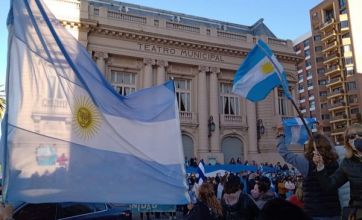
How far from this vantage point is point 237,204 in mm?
4340

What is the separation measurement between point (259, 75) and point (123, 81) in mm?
20625

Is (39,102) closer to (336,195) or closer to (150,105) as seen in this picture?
(150,105)

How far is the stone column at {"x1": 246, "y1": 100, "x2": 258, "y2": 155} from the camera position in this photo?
2819 cm

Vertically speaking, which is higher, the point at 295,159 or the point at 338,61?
the point at 338,61

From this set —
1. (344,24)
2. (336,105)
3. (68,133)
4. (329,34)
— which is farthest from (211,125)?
(329,34)

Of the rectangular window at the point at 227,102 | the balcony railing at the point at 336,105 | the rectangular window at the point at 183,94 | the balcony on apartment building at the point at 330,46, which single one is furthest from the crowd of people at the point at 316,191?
the balcony on apartment building at the point at 330,46

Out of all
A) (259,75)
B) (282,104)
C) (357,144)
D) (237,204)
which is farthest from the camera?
(282,104)

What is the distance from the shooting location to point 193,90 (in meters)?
27.9

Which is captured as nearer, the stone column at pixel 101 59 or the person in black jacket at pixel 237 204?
the person in black jacket at pixel 237 204

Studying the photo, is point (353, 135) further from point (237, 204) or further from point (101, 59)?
point (101, 59)

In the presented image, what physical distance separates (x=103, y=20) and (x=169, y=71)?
570cm

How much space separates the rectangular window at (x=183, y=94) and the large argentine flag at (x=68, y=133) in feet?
71.2

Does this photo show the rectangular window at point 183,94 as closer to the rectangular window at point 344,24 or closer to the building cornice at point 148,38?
the building cornice at point 148,38

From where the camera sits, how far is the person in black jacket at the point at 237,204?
4254 mm
